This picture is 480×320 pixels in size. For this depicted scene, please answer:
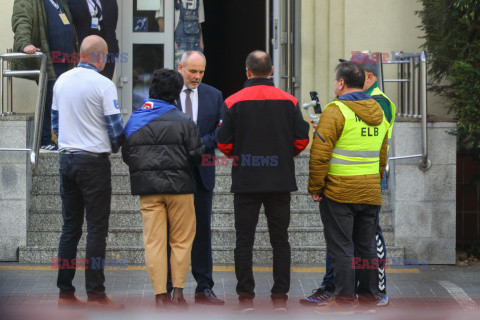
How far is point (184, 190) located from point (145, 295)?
4.42 ft

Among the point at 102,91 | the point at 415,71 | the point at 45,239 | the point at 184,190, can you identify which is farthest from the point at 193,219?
the point at 415,71

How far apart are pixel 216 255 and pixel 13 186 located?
219 centimetres

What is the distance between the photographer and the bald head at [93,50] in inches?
208

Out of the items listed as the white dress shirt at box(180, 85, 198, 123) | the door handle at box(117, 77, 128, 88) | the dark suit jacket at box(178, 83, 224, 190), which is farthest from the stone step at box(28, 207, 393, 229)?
the door handle at box(117, 77, 128, 88)

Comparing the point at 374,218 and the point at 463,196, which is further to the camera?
the point at 463,196

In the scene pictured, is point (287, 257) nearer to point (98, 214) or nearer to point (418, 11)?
point (98, 214)

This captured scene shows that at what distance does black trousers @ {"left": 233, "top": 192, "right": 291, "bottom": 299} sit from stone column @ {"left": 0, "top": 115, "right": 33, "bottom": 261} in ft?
10.1

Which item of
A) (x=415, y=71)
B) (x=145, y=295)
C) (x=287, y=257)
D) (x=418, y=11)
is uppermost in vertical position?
(x=418, y=11)

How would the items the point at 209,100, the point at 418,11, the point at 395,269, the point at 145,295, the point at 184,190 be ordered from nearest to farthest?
the point at 184,190
the point at 209,100
the point at 145,295
the point at 395,269
the point at 418,11

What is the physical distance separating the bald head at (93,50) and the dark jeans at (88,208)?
0.70 metres

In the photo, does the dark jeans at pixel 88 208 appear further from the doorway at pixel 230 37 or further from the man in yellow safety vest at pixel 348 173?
the doorway at pixel 230 37

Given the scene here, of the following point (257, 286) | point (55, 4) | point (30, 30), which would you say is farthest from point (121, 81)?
point (257, 286)

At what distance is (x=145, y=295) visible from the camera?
6090 mm

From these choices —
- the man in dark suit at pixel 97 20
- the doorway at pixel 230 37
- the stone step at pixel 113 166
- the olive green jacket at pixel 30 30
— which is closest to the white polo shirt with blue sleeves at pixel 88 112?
the stone step at pixel 113 166
